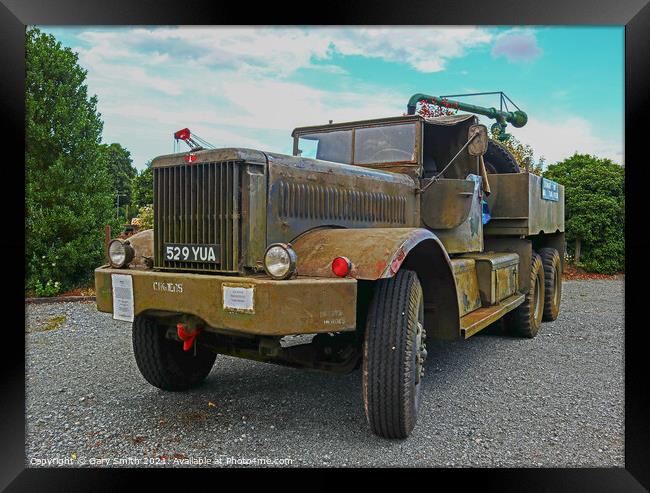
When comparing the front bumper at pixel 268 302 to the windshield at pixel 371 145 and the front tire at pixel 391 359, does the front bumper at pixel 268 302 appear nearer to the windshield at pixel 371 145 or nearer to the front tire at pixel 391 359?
the front tire at pixel 391 359

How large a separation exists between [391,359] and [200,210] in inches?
57.0

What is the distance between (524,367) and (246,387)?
2.63 metres

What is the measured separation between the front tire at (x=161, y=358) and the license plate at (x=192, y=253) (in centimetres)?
65

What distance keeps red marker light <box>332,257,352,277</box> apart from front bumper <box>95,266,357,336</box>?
0.05 m

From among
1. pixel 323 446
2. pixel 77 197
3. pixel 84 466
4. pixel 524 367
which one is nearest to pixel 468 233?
pixel 524 367

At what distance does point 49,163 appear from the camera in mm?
7367

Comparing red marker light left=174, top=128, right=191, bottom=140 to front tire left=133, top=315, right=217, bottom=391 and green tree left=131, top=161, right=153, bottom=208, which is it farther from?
green tree left=131, top=161, right=153, bottom=208

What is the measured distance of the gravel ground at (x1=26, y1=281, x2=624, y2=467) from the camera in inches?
127

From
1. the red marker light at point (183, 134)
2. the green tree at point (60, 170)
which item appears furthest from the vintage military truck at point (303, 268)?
the green tree at point (60, 170)

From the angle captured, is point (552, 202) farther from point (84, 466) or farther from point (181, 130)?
point (84, 466)

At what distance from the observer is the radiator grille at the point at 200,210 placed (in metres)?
3.23

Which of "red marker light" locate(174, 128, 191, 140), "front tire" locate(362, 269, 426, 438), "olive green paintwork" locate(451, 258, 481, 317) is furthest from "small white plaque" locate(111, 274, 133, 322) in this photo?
"olive green paintwork" locate(451, 258, 481, 317)
